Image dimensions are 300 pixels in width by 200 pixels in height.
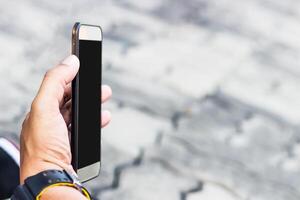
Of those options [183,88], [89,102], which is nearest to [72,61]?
[89,102]

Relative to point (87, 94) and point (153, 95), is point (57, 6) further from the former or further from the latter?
point (87, 94)

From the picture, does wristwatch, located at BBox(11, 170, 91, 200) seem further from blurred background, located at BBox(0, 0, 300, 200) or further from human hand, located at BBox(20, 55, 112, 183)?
blurred background, located at BBox(0, 0, 300, 200)

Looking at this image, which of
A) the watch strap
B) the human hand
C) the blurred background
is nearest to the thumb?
the human hand

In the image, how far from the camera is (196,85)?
342 centimetres

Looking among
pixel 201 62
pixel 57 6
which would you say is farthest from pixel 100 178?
pixel 57 6

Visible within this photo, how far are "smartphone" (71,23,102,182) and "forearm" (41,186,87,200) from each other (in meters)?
0.28

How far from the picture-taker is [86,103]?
1.59m

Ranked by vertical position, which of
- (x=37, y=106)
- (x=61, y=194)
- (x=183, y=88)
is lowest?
(x=183, y=88)

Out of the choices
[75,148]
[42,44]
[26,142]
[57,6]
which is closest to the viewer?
[26,142]

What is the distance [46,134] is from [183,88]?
2099mm

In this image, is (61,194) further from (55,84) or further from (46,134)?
(55,84)

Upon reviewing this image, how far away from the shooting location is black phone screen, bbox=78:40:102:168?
1.55 m

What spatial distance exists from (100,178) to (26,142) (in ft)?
4.36

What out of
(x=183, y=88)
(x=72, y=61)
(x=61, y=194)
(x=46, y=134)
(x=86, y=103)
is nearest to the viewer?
(x=61, y=194)
